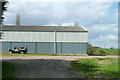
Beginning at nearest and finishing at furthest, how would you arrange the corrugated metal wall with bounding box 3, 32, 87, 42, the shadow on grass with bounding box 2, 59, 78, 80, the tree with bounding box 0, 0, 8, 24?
the shadow on grass with bounding box 2, 59, 78, 80 < the tree with bounding box 0, 0, 8, 24 < the corrugated metal wall with bounding box 3, 32, 87, 42

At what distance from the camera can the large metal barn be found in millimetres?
31078

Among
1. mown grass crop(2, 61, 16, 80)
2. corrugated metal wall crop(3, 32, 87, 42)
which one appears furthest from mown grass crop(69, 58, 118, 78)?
corrugated metal wall crop(3, 32, 87, 42)

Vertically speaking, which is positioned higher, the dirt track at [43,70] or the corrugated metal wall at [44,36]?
the corrugated metal wall at [44,36]

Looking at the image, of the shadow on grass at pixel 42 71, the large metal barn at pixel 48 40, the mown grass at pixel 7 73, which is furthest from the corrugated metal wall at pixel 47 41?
the mown grass at pixel 7 73

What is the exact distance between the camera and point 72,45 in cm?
3112

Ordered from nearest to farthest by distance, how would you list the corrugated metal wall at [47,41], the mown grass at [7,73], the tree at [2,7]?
the mown grass at [7,73] → the tree at [2,7] → the corrugated metal wall at [47,41]

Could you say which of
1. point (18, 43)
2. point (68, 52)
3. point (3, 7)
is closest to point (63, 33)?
point (68, 52)

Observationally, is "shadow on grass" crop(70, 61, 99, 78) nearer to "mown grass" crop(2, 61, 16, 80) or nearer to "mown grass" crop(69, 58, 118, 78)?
"mown grass" crop(69, 58, 118, 78)

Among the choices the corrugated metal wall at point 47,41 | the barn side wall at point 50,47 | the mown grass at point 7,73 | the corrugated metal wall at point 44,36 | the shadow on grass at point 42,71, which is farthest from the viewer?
the corrugated metal wall at point 44,36

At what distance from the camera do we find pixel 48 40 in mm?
31484

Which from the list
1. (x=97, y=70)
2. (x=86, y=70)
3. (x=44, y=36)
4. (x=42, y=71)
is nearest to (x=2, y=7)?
(x=42, y=71)

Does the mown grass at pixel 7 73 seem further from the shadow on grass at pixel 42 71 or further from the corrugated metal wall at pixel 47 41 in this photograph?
the corrugated metal wall at pixel 47 41

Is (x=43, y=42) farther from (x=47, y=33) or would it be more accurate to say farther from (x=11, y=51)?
(x=11, y=51)

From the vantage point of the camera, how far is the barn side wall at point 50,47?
30938 millimetres
